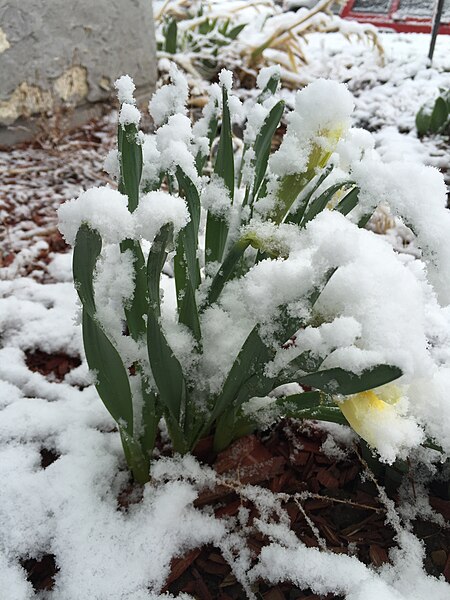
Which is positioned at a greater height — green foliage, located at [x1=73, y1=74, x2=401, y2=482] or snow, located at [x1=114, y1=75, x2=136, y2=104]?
snow, located at [x1=114, y1=75, x2=136, y2=104]

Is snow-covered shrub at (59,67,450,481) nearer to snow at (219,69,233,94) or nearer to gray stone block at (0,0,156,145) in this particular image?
snow at (219,69,233,94)

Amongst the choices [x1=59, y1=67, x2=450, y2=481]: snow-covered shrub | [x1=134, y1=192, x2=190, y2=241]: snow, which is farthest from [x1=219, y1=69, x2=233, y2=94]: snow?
[x1=134, y1=192, x2=190, y2=241]: snow

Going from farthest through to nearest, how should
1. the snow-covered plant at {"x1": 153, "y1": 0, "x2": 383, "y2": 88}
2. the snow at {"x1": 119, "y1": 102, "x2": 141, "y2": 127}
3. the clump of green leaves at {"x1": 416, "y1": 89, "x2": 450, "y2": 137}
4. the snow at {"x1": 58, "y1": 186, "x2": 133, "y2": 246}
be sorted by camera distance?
the snow-covered plant at {"x1": 153, "y1": 0, "x2": 383, "y2": 88}, the clump of green leaves at {"x1": 416, "y1": 89, "x2": 450, "y2": 137}, the snow at {"x1": 119, "y1": 102, "x2": 141, "y2": 127}, the snow at {"x1": 58, "y1": 186, "x2": 133, "y2": 246}

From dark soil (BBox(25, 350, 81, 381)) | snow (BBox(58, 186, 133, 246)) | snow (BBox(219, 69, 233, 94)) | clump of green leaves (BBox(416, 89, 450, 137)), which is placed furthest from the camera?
→ clump of green leaves (BBox(416, 89, 450, 137))

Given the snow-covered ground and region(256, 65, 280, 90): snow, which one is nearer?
the snow-covered ground

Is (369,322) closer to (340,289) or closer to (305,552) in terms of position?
(340,289)

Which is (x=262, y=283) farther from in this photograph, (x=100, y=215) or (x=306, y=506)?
(x=306, y=506)

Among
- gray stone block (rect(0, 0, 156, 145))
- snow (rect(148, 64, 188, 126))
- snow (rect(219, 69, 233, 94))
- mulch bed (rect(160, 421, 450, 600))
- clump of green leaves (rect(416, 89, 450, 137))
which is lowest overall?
mulch bed (rect(160, 421, 450, 600))
